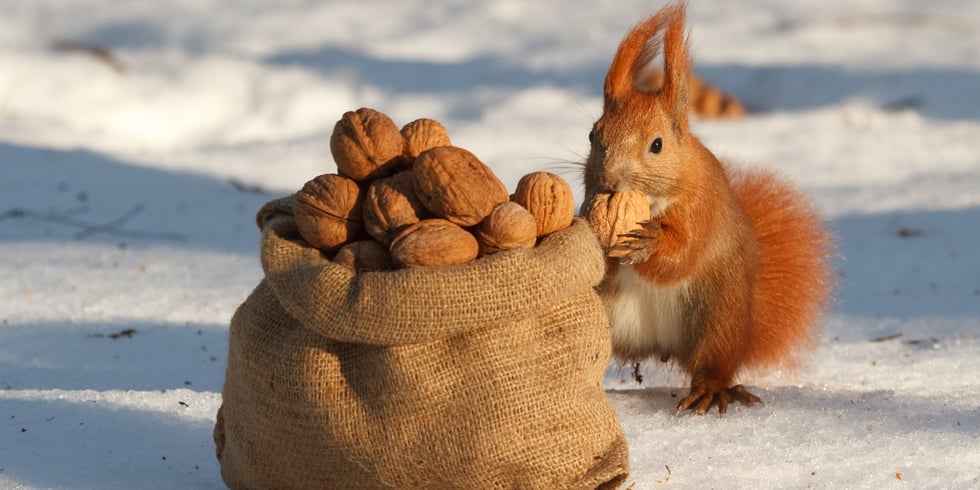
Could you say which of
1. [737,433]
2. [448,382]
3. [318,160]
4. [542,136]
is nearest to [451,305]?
[448,382]

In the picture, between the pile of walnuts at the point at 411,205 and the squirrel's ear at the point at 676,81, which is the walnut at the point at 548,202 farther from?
the squirrel's ear at the point at 676,81

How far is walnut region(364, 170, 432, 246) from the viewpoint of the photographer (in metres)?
1.98

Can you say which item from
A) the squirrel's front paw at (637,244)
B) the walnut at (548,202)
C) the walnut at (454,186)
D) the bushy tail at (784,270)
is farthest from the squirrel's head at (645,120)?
the walnut at (454,186)

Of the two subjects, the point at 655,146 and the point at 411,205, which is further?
the point at 655,146

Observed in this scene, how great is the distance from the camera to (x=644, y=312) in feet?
8.87

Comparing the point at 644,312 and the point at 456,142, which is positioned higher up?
the point at 456,142

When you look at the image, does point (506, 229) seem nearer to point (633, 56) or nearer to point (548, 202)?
point (548, 202)

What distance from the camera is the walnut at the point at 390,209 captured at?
6.48ft

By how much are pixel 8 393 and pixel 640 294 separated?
1.40 metres

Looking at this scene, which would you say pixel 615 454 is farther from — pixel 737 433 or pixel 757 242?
pixel 757 242

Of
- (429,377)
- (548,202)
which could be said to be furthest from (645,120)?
(429,377)

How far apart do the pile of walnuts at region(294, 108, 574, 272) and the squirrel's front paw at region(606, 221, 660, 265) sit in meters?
0.40

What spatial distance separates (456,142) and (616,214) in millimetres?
3617

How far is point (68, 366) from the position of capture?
304 cm
